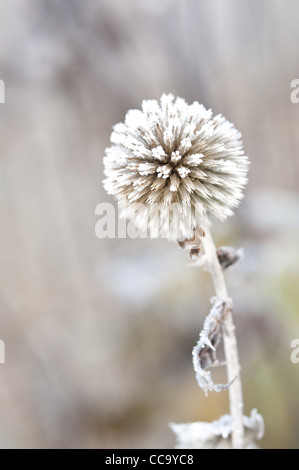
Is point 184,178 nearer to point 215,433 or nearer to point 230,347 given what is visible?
point 230,347

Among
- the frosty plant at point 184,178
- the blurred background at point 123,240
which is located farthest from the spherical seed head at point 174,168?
the blurred background at point 123,240

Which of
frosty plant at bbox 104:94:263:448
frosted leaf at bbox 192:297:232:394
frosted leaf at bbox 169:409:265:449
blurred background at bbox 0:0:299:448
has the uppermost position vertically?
blurred background at bbox 0:0:299:448

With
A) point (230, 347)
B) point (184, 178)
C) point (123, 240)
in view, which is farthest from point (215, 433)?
point (123, 240)

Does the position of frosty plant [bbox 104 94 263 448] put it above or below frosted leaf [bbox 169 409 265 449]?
above

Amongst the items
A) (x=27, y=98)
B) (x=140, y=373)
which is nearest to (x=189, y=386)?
(x=140, y=373)

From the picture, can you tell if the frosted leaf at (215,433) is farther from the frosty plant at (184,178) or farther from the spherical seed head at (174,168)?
the spherical seed head at (174,168)

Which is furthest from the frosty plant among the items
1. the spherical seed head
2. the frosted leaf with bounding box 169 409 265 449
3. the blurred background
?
the blurred background

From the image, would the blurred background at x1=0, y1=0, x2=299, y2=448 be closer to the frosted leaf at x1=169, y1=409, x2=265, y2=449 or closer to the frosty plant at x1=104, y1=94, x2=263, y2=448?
the frosted leaf at x1=169, y1=409, x2=265, y2=449

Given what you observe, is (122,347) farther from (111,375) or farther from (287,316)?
(287,316)
